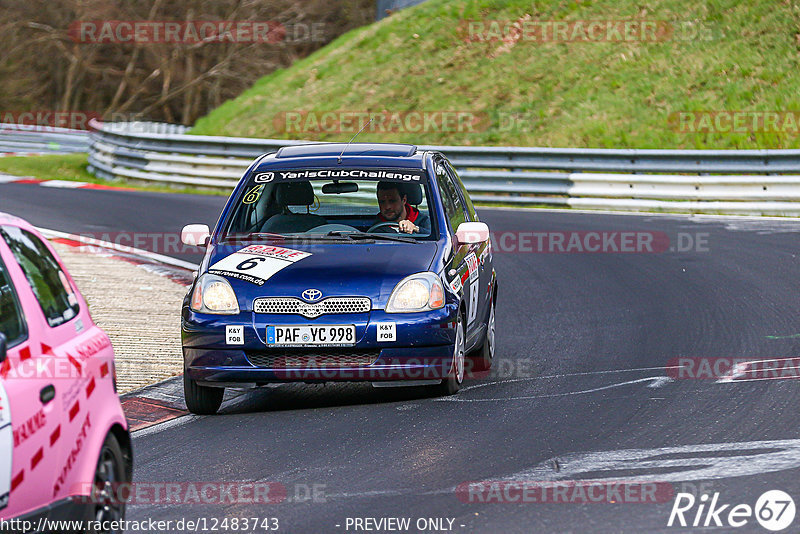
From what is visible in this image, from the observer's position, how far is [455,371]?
27.3ft

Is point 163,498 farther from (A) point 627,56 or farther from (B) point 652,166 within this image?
(A) point 627,56

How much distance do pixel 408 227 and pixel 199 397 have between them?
6.44 ft

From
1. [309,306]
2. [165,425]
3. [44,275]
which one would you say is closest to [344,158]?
[309,306]

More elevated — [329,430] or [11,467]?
[11,467]

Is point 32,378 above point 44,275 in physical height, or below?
below

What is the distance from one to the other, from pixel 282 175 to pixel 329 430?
7.95 ft

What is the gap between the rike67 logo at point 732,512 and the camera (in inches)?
215

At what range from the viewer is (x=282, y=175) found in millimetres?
9258

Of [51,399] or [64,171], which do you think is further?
[64,171]

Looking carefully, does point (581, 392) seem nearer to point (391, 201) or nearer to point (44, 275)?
point (391, 201)

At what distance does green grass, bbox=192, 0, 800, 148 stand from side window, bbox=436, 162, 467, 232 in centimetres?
1583

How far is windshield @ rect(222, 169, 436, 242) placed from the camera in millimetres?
9039

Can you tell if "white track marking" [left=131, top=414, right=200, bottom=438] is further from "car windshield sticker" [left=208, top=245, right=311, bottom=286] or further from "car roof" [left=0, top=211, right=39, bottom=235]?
"car roof" [left=0, top=211, right=39, bottom=235]

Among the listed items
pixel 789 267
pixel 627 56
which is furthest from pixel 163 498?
pixel 627 56
